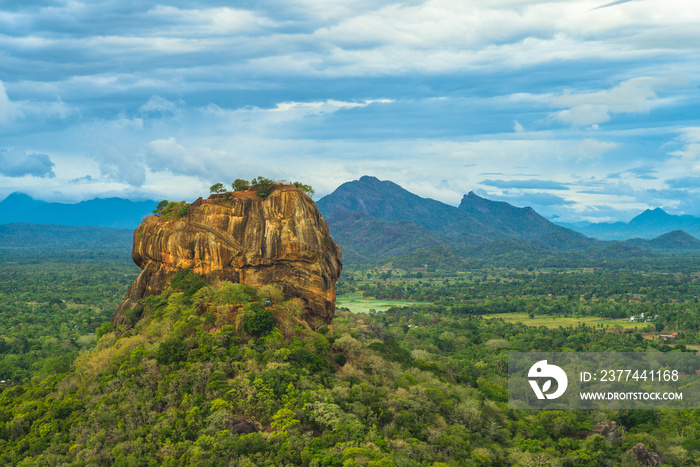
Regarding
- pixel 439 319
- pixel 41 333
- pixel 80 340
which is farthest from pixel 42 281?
pixel 439 319

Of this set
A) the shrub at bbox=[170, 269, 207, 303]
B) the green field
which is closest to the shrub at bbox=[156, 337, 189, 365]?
the shrub at bbox=[170, 269, 207, 303]

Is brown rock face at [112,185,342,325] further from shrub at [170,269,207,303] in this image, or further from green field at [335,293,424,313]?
green field at [335,293,424,313]

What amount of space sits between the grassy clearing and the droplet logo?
50206 mm

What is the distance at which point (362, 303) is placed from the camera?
14312 cm

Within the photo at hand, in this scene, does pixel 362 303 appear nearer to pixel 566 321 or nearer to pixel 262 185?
pixel 566 321

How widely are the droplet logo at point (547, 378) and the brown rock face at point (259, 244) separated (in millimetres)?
21598

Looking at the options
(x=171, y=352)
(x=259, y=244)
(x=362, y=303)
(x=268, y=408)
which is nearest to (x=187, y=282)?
(x=259, y=244)

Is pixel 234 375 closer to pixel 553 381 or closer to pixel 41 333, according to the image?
pixel 553 381

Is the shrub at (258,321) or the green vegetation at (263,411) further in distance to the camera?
the shrub at (258,321)

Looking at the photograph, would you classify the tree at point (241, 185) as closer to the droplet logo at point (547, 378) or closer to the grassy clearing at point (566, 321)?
the droplet logo at point (547, 378)

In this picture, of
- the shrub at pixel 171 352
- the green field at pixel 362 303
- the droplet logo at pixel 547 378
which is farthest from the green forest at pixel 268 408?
the green field at pixel 362 303

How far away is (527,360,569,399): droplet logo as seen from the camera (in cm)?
5281

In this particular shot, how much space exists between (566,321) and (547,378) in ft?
193

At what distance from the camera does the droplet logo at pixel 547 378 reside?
173 feet
